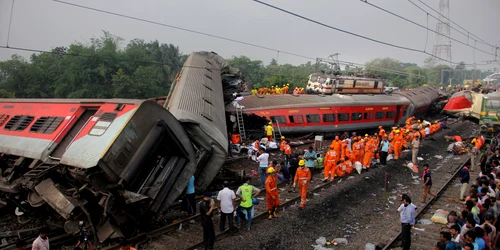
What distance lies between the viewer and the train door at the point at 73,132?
7977mm

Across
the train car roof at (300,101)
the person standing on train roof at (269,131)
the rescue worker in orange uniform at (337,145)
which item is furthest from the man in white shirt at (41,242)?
the train car roof at (300,101)

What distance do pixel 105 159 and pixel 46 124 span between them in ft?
10.9

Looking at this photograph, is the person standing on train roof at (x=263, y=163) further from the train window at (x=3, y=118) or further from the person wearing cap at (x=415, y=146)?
the train window at (x=3, y=118)

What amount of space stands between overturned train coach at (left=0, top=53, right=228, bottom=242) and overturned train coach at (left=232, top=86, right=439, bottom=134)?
10.7 metres

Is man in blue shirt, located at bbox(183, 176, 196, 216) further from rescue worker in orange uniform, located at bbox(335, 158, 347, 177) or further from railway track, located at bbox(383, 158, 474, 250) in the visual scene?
rescue worker in orange uniform, located at bbox(335, 158, 347, 177)

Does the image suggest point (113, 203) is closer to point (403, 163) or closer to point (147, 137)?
point (147, 137)

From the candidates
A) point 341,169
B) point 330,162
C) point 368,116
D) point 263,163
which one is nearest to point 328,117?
point 368,116

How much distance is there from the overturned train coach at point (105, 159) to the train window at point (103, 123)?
0.09 feet

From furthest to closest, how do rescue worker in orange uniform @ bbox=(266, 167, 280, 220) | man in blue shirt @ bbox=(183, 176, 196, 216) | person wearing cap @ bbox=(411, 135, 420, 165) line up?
1. person wearing cap @ bbox=(411, 135, 420, 165)
2. rescue worker in orange uniform @ bbox=(266, 167, 280, 220)
3. man in blue shirt @ bbox=(183, 176, 196, 216)

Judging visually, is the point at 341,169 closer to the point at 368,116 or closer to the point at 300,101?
the point at 300,101

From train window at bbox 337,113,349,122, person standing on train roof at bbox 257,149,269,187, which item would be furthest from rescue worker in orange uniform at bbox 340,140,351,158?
train window at bbox 337,113,349,122

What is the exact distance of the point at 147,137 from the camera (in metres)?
7.61

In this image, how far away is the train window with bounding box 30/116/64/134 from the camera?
340 inches

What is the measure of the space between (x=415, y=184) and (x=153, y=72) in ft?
102
